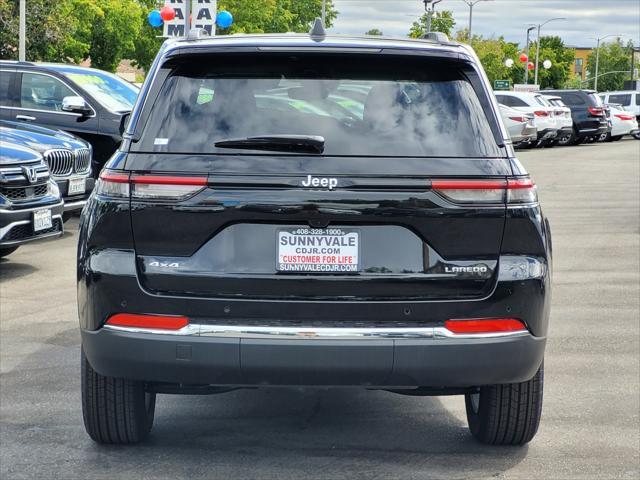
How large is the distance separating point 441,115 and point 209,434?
1909 mm

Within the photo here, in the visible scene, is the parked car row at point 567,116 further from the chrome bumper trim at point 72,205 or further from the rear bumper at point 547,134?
the chrome bumper trim at point 72,205

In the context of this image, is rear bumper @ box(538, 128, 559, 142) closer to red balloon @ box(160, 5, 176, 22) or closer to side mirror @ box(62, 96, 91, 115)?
red balloon @ box(160, 5, 176, 22)

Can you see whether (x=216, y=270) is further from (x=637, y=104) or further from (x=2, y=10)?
(x=637, y=104)

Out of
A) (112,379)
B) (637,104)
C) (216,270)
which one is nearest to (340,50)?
(216,270)

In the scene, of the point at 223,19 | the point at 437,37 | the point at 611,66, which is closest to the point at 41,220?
the point at 437,37

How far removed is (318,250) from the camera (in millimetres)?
4453

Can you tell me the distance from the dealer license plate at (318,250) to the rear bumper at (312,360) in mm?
274

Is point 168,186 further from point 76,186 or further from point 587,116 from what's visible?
point 587,116

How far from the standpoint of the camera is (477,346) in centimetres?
451

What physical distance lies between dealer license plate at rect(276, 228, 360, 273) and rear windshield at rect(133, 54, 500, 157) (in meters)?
0.32

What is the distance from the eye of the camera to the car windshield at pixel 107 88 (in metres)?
14.9

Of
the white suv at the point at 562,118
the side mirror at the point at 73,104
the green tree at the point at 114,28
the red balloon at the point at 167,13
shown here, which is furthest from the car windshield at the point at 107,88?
the green tree at the point at 114,28

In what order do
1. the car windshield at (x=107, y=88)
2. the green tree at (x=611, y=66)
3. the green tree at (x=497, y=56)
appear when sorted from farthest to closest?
the green tree at (x=611, y=66) < the green tree at (x=497, y=56) < the car windshield at (x=107, y=88)

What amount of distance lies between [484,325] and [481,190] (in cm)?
52
